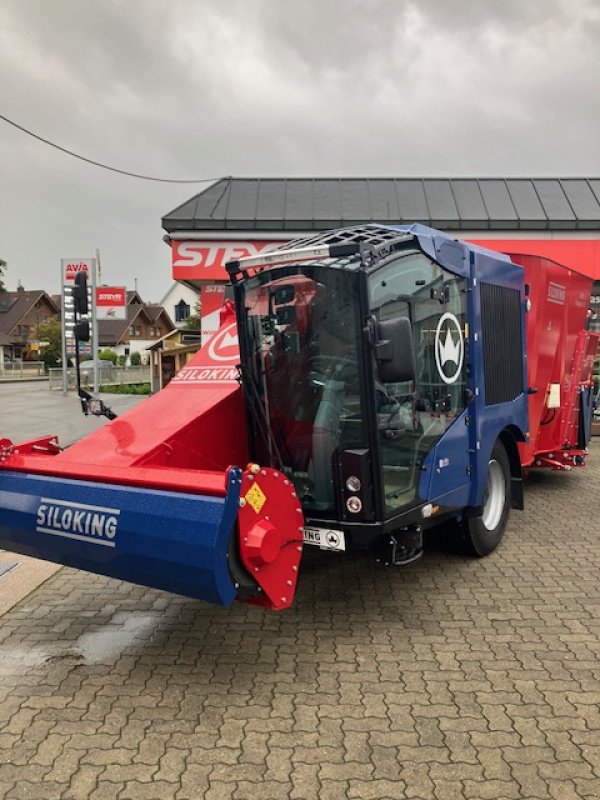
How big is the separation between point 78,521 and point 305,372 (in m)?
1.60

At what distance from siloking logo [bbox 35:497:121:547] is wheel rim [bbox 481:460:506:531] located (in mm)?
3301

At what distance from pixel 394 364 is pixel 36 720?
102 inches

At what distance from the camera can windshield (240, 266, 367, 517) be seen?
3.78 meters

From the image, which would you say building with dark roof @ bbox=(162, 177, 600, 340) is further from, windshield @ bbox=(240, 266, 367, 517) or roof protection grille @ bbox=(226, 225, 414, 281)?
windshield @ bbox=(240, 266, 367, 517)

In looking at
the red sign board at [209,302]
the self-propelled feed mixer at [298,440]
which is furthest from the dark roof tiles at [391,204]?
the self-propelled feed mixer at [298,440]

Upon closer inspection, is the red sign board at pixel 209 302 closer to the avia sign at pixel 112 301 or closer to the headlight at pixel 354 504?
the headlight at pixel 354 504

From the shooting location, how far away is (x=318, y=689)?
11.1 feet

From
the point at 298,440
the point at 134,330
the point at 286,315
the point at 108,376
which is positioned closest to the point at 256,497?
the point at 298,440

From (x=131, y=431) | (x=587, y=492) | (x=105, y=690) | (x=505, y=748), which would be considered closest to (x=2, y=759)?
(x=105, y=690)

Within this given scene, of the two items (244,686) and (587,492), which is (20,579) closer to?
(244,686)

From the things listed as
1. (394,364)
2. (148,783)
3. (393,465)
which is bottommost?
(148,783)

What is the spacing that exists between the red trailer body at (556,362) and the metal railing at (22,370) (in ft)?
167

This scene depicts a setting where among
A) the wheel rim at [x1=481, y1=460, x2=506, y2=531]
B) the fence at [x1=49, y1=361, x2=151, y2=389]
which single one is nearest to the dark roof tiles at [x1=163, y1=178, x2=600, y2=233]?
the wheel rim at [x1=481, y1=460, x2=506, y2=531]

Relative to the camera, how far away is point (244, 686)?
344 centimetres
